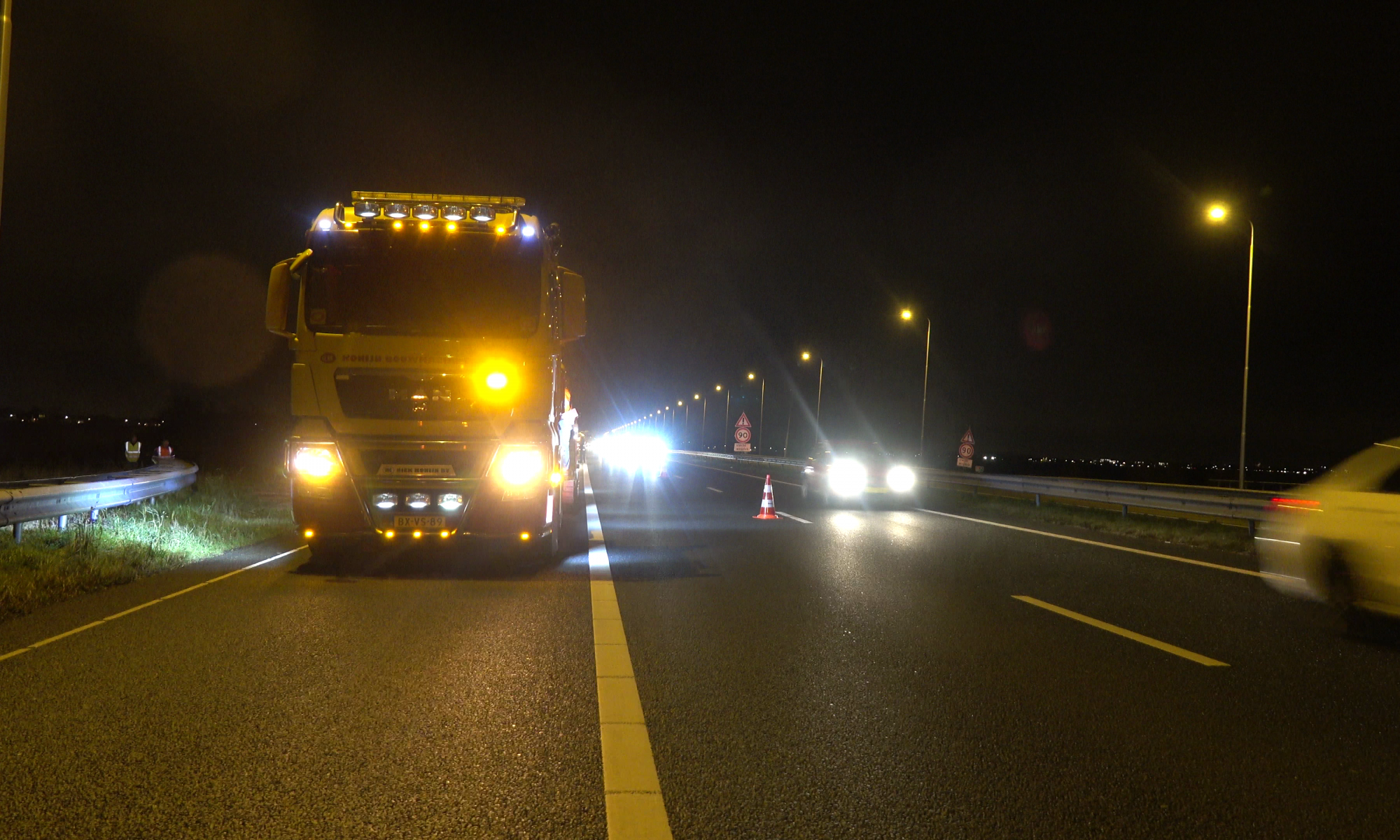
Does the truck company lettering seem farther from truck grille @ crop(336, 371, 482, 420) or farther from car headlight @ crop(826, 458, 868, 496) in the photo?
car headlight @ crop(826, 458, 868, 496)

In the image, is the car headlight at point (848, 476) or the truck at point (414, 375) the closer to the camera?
the truck at point (414, 375)

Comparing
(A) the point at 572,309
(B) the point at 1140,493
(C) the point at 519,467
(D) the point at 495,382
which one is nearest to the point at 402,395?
(D) the point at 495,382

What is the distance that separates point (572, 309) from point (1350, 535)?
7329mm

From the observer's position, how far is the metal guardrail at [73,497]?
1052 centimetres

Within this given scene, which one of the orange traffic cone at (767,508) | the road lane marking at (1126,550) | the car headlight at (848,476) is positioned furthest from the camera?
the car headlight at (848,476)

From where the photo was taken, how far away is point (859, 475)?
22.6 m

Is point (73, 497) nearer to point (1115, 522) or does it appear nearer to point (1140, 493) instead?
point (1115, 522)

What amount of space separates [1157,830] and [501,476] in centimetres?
720

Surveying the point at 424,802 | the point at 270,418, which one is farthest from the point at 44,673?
the point at 270,418

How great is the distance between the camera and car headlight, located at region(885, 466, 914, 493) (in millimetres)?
22688

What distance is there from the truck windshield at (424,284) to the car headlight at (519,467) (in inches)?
47.1

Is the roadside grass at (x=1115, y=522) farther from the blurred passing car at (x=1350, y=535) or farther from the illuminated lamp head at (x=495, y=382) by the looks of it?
the illuminated lamp head at (x=495, y=382)

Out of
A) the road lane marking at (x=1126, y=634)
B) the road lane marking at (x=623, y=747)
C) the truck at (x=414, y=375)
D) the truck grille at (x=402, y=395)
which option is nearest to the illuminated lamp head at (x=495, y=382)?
the truck at (x=414, y=375)

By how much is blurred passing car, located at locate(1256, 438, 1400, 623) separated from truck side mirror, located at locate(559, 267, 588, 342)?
683 centimetres
